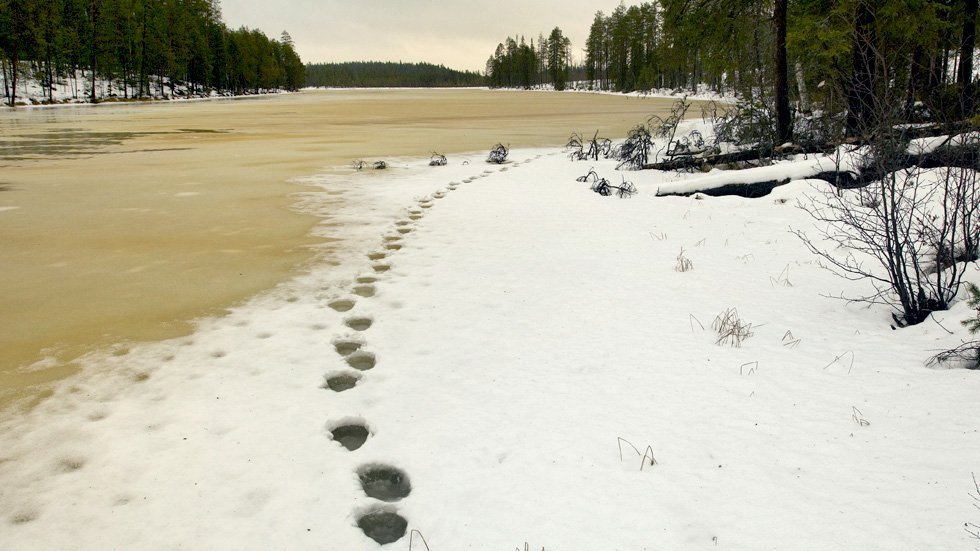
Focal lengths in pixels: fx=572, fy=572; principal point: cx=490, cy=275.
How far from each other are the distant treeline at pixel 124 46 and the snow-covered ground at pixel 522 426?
62527mm

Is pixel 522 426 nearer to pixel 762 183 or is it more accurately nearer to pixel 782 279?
pixel 782 279

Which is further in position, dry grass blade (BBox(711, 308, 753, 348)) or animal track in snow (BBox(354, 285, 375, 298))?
animal track in snow (BBox(354, 285, 375, 298))

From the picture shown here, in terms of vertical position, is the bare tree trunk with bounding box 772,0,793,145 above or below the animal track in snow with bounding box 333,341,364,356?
above

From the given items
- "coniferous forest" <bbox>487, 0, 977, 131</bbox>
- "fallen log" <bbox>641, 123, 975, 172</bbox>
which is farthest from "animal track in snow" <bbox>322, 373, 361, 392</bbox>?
"fallen log" <bbox>641, 123, 975, 172</bbox>

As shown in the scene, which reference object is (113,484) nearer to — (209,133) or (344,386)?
(344,386)

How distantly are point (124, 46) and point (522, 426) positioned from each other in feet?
257

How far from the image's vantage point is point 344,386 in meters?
3.61

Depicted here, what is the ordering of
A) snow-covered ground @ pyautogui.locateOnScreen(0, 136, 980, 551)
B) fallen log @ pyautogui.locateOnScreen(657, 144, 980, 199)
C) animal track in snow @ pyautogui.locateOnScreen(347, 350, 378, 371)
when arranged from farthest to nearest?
fallen log @ pyautogui.locateOnScreen(657, 144, 980, 199)
animal track in snow @ pyautogui.locateOnScreen(347, 350, 378, 371)
snow-covered ground @ pyautogui.locateOnScreen(0, 136, 980, 551)

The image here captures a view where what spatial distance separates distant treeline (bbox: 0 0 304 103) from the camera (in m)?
53.0

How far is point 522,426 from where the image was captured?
3.07 m

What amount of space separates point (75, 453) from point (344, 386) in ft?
4.55

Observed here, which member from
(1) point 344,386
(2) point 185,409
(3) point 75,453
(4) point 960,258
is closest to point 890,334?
(4) point 960,258

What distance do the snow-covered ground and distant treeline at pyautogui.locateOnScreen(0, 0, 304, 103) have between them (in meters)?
62.5

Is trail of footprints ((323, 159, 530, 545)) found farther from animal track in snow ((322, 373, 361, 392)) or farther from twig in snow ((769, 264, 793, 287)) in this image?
twig in snow ((769, 264, 793, 287))
